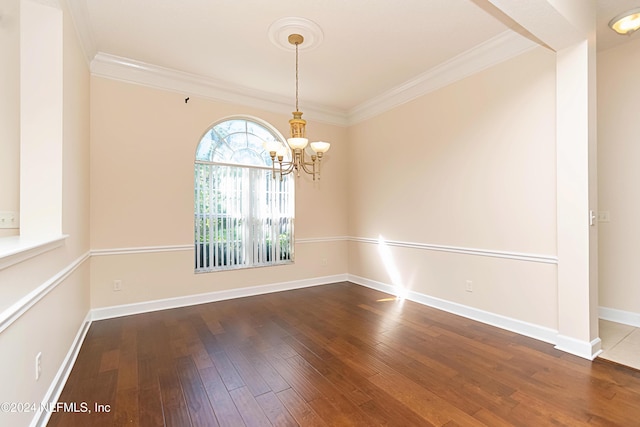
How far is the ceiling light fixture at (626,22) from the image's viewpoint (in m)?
2.45

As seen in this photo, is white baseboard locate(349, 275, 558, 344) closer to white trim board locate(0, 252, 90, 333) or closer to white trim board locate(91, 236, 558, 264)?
white trim board locate(91, 236, 558, 264)

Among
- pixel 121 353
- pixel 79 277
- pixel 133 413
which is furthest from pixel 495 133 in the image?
pixel 79 277

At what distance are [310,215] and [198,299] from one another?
2086 mm

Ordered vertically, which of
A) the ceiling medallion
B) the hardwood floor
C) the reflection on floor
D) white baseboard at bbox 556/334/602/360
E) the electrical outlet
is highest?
the ceiling medallion

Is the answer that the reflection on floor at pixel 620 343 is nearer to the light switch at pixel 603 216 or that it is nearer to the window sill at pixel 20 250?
the light switch at pixel 603 216

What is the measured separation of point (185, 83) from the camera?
12.7 feet

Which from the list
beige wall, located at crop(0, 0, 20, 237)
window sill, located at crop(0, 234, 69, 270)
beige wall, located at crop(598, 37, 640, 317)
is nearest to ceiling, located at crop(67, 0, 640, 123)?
beige wall, located at crop(598, 37, 640, 317)

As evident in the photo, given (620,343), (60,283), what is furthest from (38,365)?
(620,343)

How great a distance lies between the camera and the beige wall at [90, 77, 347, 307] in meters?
3.41

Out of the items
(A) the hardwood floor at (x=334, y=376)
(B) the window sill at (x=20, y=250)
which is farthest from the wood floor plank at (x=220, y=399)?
(B) the window sill at (x=20, y=250)

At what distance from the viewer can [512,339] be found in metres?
2.82

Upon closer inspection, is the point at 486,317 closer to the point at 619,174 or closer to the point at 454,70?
the point at 619,174

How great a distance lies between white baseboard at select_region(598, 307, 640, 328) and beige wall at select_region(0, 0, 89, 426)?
4.87 meters

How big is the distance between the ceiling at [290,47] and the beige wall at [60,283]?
455 millimetres
